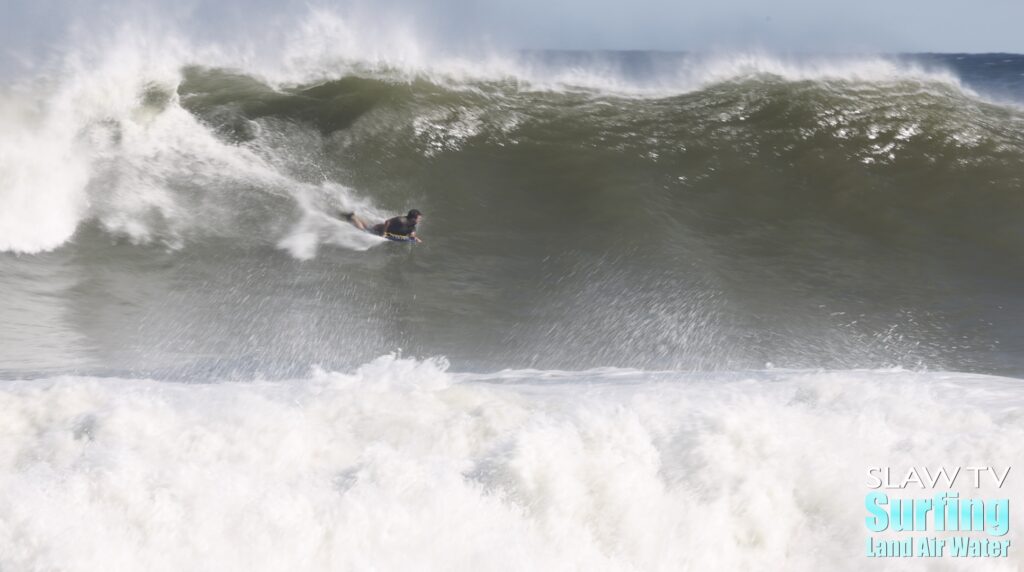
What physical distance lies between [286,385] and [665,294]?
13.4 feet

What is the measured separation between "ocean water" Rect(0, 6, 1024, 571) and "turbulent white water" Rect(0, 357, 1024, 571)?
17mm

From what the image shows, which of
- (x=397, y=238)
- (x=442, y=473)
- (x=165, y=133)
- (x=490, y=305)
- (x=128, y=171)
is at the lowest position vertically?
(x=490, y=305)

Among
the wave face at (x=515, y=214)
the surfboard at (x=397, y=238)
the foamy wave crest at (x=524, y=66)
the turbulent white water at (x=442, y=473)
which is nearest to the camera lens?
the turbulent white water at (x=442, y=473)

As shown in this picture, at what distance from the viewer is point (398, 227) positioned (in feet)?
32.4

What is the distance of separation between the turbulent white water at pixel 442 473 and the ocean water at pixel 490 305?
0.02m

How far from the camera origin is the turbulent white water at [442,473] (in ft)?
14.3

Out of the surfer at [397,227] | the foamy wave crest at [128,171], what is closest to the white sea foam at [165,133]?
the foamy wave crest at [128,171]

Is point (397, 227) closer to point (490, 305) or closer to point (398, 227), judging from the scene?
point (398, 227)

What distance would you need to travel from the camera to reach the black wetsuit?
A: 9859 mm

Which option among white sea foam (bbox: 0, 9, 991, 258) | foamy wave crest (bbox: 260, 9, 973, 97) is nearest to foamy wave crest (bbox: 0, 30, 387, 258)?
white sea foam (bbox: 0, 9, 991, 258)

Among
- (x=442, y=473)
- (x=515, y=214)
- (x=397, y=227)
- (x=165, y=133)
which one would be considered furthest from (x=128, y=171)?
(x=442, y=473)

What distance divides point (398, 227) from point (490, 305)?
5.36ft

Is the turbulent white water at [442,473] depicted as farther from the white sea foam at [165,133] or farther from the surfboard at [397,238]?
the white sea foam at [165,133]

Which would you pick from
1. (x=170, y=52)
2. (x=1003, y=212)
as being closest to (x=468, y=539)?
(x=1003, y=212)
